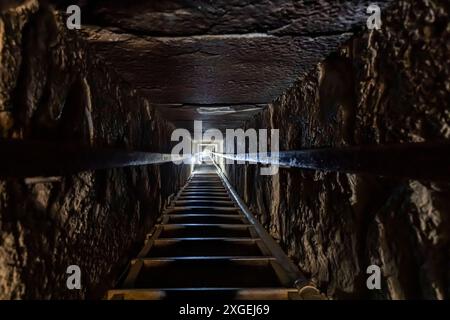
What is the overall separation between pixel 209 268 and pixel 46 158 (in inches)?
79.6

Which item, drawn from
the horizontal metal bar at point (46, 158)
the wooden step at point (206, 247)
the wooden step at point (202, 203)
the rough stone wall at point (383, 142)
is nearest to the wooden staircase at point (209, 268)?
the wooden step at point (206, 247)

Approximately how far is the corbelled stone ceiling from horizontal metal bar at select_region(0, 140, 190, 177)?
60 cm

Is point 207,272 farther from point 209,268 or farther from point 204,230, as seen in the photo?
point 204,230

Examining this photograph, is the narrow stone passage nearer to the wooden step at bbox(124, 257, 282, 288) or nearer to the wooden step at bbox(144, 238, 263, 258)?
the wooden step at bbox(124, 257, 282, 288)

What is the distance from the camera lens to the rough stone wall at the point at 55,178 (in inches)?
44.2

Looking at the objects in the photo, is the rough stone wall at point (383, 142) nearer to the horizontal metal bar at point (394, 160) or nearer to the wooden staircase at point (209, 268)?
the horizontal metal bar at point (394, 160)

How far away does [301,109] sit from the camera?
8.75ft

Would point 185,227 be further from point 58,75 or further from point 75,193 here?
point 58,75

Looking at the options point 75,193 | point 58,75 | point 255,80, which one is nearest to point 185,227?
point 255,80

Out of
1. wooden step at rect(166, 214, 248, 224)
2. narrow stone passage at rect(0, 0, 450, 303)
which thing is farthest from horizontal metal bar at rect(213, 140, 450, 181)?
wooden step at rect(166, 214, 248, 224)

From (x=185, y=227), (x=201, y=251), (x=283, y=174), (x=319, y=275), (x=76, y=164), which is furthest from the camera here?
(x=185, y=227)

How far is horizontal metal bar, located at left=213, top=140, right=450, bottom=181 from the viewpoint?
1042 millimetres

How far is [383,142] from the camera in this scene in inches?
54.1
